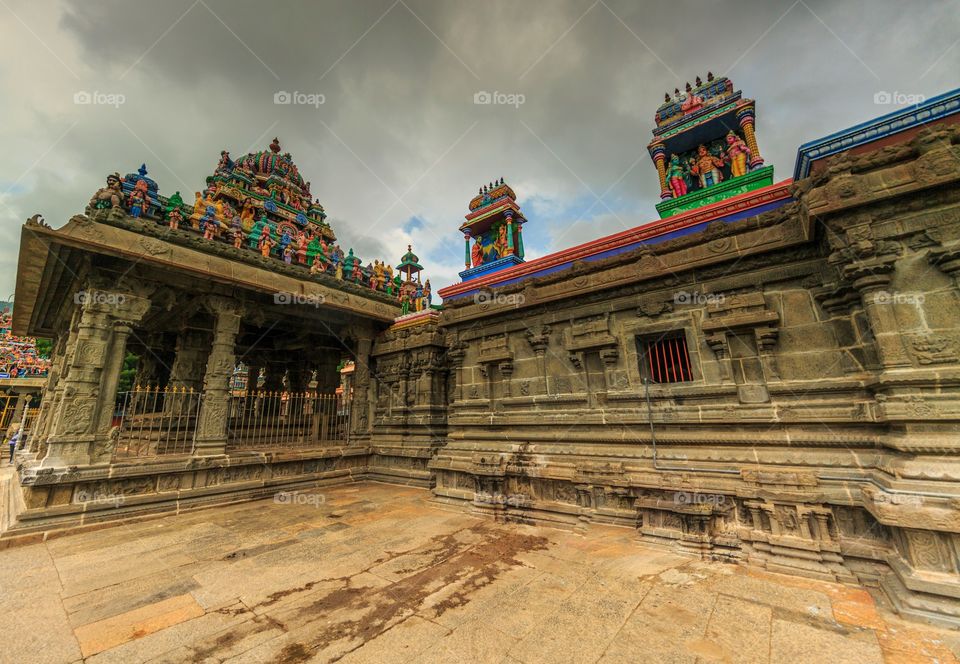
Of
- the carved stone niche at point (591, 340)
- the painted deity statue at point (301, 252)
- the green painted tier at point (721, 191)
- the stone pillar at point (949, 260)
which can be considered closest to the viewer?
the stone pillar at point (949, 260)

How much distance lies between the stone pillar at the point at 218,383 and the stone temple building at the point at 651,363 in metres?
0.05

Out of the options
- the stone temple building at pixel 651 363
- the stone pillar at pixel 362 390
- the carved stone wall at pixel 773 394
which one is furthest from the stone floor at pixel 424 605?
the stone pillar at pixel 362 390

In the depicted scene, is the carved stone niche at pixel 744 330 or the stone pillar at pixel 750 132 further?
the stone pillar at pixel 750 132

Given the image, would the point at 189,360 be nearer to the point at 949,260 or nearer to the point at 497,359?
the point at 497,359

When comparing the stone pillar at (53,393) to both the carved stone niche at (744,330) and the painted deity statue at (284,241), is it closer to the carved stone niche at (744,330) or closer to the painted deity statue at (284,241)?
the painted deity statue at (284,241)

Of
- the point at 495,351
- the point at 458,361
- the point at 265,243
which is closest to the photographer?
the point at 495,351

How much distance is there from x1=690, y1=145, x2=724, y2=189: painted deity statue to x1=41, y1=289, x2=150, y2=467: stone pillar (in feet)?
48.5

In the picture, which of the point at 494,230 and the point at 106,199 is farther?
the point at 494,230

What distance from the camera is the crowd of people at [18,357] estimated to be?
27.7 m

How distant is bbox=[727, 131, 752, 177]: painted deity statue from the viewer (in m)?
9.78

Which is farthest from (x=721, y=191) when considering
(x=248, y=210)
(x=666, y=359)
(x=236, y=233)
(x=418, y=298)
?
(x=248, y=210)

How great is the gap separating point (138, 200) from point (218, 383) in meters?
4.68

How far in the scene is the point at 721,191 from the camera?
9.62m

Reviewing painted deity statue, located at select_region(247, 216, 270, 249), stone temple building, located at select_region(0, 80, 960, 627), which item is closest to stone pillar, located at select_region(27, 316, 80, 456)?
stone temple building, located at select_region(0, 80, 960, 627)
